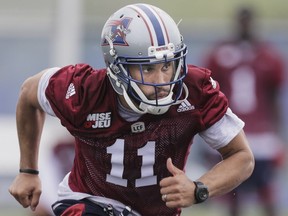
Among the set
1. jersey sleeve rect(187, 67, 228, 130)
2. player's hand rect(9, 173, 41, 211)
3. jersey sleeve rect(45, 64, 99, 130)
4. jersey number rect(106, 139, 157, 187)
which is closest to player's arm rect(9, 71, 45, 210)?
player's hand rect(9, 173, 41, 211)

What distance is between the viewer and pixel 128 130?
6121 millimetres

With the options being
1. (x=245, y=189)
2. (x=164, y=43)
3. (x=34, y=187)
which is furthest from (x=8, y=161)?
(x=164, y=43)

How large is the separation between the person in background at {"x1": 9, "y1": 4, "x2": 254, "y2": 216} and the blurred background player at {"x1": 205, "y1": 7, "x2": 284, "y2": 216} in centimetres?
455

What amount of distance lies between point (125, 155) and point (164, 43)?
64cm

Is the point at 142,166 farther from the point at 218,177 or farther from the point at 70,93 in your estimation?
the point at 70,93

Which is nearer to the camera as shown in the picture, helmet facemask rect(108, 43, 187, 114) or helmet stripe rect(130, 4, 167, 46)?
helmet facemask rect(108, 43, 187, 114)

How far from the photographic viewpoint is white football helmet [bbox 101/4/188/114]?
5887 mm

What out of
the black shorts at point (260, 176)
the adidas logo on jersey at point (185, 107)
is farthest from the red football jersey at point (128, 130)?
the black shorts at point (260, 176)

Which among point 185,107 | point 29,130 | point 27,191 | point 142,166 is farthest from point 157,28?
point 27,191

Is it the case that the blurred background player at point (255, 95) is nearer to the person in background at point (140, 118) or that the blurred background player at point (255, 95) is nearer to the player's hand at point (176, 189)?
Result: the person in background at point (140, 118)

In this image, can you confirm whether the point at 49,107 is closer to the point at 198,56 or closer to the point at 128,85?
the point at 128,85

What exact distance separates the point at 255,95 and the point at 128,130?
16.2 feet

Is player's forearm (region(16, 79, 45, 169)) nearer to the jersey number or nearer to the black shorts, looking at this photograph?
the jersey number

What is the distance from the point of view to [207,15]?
16750mm
